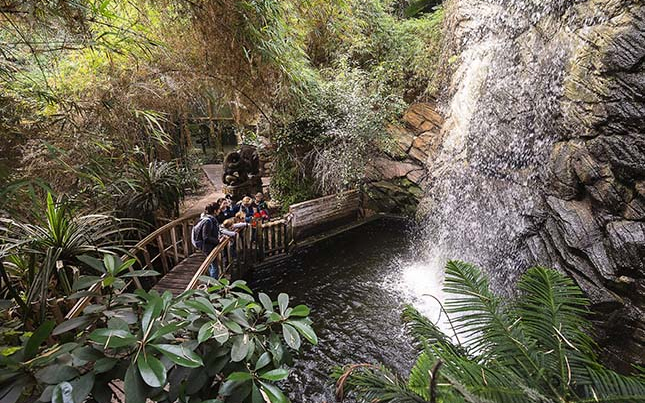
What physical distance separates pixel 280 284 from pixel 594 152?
492cm

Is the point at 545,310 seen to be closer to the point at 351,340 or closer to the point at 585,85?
the point at 351,340

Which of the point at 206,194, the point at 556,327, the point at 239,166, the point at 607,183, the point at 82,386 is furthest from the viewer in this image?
the point at 206,194

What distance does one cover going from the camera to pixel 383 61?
341 inches

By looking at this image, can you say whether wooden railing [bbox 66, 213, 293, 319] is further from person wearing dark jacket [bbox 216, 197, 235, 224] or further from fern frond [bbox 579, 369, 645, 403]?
fern frond [bbox 579, 369, 645, 403]

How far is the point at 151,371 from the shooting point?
37.8 inches

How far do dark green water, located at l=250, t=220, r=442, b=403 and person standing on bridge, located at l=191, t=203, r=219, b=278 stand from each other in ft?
3.99

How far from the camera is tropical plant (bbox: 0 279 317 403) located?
937 mm

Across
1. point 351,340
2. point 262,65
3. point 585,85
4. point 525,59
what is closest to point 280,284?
point 351,340

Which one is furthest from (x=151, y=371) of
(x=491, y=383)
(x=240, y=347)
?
(x=491, y=383)

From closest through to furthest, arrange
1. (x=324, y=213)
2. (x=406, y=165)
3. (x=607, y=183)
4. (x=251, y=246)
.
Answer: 1. (x=607, y=183)
2. (x=251, y=246)
3. (x=324, y=213)
4. (x=406, y=165)

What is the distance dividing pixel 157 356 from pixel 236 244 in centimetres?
436

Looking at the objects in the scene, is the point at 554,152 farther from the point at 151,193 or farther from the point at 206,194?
the point at 206,194

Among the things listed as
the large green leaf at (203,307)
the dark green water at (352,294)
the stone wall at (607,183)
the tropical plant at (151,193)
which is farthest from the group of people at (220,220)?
the stone wall at (607,183)

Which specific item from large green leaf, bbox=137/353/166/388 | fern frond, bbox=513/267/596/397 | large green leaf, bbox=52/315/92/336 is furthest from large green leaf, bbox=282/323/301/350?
fern frond, bbox=513/267/596/397
